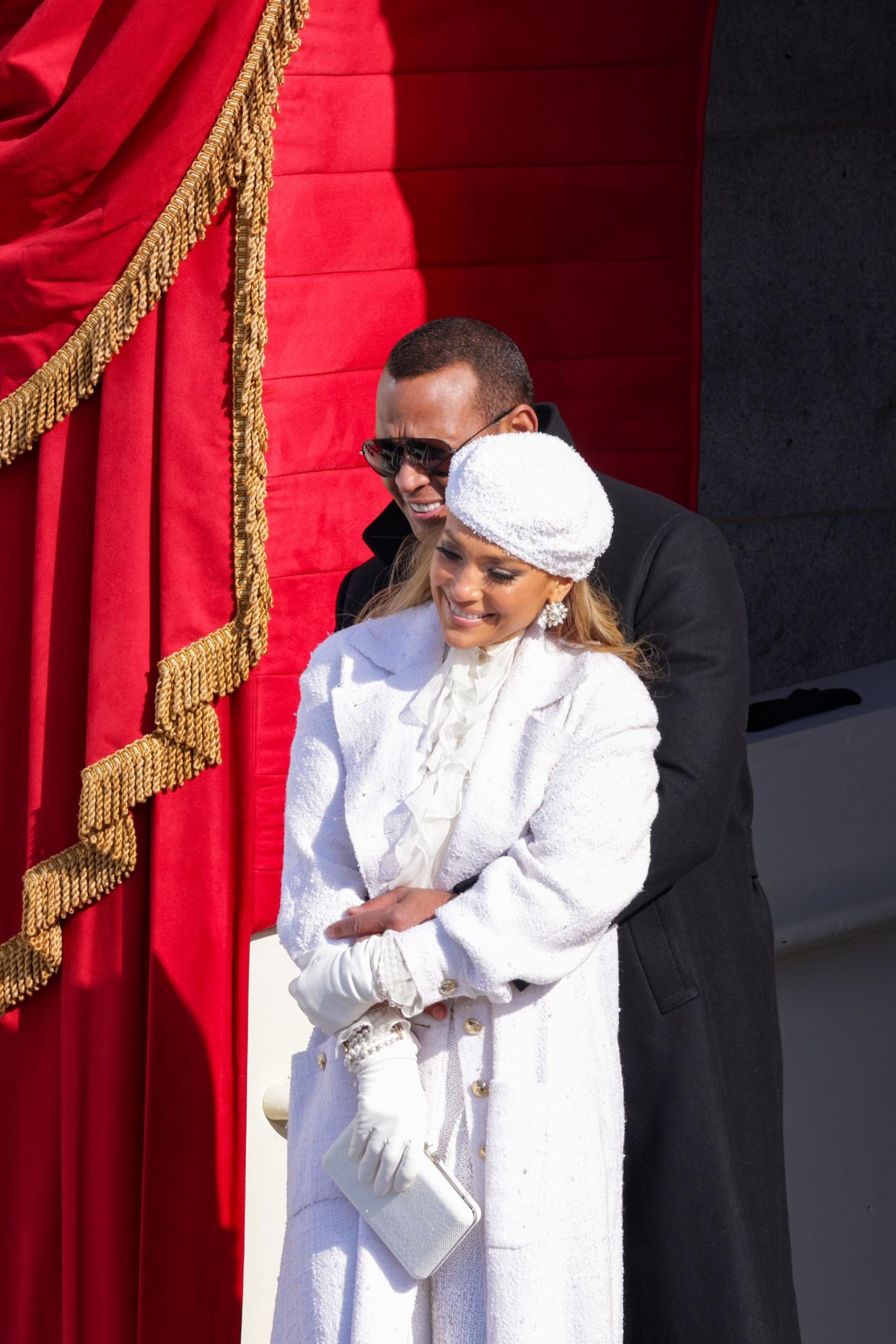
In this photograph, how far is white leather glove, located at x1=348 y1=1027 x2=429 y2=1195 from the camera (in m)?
1.35

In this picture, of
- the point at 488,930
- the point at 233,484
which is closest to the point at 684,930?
the point at 488,930

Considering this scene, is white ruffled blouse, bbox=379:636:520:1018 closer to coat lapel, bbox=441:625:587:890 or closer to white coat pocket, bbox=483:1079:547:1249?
coat lapel, bbox=441:625:587:890

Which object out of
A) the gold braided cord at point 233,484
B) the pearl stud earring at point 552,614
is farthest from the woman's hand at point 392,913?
the gold braided cord at point 233,484

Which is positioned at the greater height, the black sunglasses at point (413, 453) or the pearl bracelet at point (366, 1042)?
the black sunglasses at point (413, 453)

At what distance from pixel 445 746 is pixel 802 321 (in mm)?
1548

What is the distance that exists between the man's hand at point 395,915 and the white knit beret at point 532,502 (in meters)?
0.31

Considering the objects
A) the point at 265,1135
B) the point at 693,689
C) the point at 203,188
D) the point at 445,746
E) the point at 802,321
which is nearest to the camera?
the point at 445,746

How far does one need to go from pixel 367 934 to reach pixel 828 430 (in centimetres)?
166

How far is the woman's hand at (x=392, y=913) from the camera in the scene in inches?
54.7

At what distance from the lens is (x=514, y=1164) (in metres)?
1.35

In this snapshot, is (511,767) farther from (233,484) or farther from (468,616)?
(233,484)

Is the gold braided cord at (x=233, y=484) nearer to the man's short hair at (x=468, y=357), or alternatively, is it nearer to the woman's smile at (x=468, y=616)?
the man's short hair at (x=468, y=357)

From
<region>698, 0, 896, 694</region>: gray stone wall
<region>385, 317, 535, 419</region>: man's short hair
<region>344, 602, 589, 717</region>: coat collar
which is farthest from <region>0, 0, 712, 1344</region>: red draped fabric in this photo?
<region>344, 602, 589, 717</region>: coat collar

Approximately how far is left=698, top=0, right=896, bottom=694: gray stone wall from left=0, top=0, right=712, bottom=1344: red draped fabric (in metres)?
0.33
